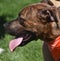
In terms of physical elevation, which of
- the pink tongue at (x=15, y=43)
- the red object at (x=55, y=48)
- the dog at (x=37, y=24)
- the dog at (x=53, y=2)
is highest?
the dog at (x=53, y=2)

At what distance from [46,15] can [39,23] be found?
0.15 m

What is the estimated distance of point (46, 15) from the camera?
5.09m

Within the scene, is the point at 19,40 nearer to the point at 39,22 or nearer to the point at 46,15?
the point at 39,22

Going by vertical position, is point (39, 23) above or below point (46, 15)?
below

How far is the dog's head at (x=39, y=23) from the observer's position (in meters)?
5.07

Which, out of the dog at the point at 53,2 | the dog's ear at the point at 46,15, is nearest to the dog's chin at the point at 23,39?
the dog's ear at the point at 46,15

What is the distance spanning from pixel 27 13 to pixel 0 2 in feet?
11.2

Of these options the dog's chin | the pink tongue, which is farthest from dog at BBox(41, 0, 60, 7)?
the pink tongue

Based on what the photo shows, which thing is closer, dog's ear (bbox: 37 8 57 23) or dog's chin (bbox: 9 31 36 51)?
dog's ear (bbox: 37 8 57 23)

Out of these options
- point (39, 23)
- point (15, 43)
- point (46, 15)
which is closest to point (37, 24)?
point (39, 23)

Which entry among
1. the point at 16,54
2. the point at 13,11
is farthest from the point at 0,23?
the point at 16,54

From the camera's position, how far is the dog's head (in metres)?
5.07

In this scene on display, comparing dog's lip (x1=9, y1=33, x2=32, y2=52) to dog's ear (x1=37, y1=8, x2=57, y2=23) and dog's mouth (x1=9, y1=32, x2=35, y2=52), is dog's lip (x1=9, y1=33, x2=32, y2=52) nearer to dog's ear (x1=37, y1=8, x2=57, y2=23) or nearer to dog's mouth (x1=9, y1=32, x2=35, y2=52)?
dog's mouth (x1=9, y1=32, x2=35, y2=52)

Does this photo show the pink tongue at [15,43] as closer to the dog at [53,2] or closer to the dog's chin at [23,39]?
the dog's chin at [23,39]
